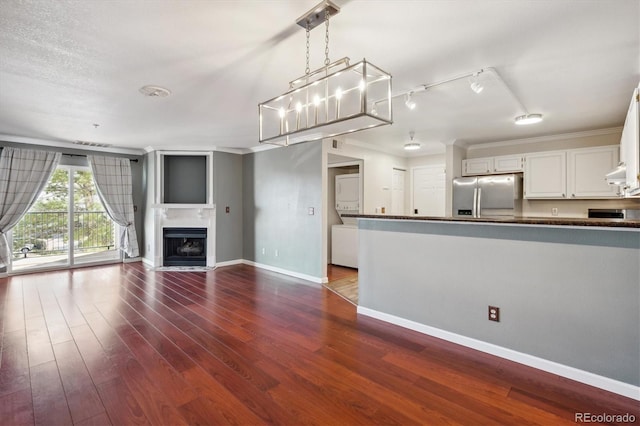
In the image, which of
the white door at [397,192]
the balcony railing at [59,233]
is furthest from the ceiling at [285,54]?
the white door at [397,192]

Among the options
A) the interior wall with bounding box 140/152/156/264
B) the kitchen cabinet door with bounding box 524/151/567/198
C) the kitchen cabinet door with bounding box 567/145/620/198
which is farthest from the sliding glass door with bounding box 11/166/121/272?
the kitchen cabinet door with bounding box 567/145/620/198

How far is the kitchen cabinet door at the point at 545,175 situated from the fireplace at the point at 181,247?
6.04 m

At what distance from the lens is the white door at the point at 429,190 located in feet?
22.6

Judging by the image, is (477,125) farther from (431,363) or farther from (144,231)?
(144,231)

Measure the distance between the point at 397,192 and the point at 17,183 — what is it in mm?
7285

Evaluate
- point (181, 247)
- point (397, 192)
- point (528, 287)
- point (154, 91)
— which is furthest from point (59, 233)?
point (528, 287)

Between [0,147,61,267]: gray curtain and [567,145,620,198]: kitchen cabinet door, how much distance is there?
8930 mm

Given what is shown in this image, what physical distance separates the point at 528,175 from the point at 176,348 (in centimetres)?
559

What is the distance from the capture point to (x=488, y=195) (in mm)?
5285

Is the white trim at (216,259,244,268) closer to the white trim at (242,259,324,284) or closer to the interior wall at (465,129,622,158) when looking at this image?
the white trim at (242,259,324,284)

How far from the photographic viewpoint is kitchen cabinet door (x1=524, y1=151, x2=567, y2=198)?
480cm

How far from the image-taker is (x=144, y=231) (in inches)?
268

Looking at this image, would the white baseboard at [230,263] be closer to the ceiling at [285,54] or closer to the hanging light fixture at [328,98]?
the hanging light fixture at [328,98]

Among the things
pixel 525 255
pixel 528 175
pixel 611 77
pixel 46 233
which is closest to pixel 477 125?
pixel 528 175
